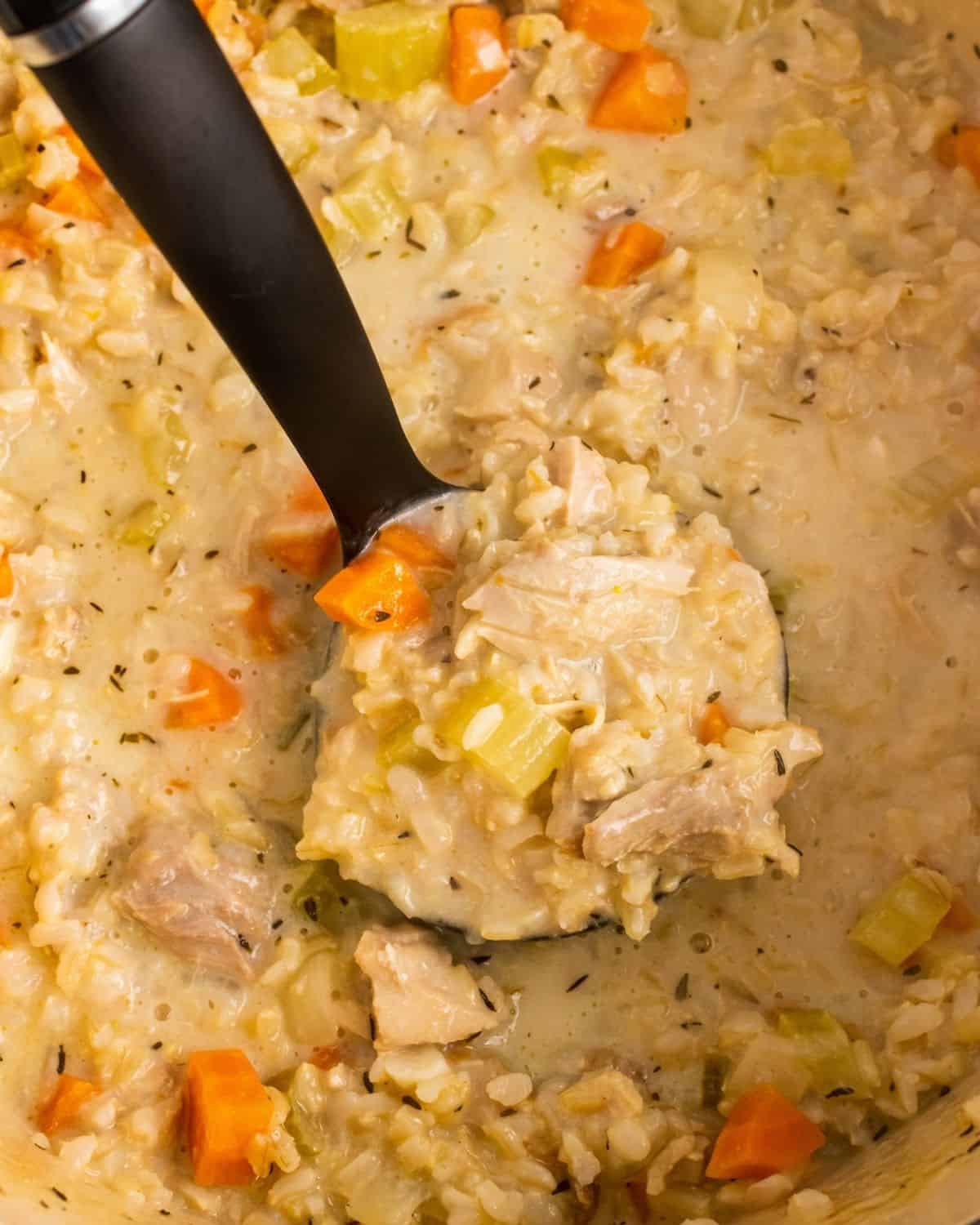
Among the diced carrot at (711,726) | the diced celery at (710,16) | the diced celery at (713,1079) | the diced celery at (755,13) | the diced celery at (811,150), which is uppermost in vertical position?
the diced celery at (710,16)

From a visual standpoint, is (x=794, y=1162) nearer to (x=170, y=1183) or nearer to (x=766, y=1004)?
(x=766, y=1004)

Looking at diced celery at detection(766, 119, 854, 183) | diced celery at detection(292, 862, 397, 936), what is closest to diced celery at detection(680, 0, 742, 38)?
diced celery at detection(766, 119, 854, 183)

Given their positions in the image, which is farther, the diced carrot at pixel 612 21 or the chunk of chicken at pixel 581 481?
the diced carrot at pixel 612 21

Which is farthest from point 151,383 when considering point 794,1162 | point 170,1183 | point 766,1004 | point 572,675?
point 794,1162

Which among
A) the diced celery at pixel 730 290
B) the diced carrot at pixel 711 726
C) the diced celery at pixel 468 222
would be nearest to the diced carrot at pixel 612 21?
the diced celery at pixel 468 222

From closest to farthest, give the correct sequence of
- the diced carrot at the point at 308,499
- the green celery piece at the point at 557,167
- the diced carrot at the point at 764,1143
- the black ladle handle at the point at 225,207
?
1. the black ladle handle at the point at 225,207
2. the diced carrot at the point at 764,1143
3. the diced carrot at the point at 308,499
4. the green celery piece at the point at 557,167

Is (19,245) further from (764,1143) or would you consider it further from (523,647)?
(764,1143)

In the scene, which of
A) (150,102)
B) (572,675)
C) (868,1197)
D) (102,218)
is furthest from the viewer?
(102,218)

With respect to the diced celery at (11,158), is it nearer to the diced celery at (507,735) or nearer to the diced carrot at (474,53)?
the diced carrot at (474,53)
